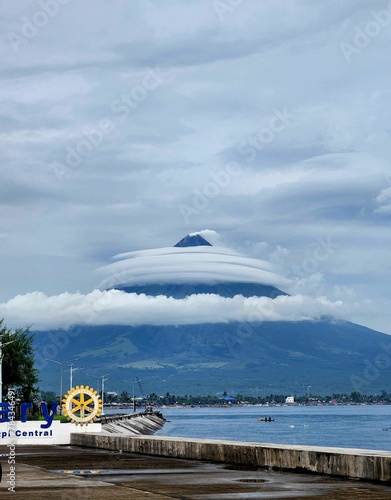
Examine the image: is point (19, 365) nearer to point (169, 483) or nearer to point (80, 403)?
point (80, 403)

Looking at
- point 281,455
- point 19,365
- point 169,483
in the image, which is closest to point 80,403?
point 281,455

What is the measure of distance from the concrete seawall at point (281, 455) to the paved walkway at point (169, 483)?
1.95 feet

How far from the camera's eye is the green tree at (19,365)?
376 ft

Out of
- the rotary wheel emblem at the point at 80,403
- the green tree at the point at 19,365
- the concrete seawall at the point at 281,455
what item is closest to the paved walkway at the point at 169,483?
the concrete seawall at the point at 281,455

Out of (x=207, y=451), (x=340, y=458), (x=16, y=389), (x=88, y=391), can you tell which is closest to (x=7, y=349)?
(x=16, y=389)

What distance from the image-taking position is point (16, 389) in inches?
4769

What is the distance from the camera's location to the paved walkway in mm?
19969

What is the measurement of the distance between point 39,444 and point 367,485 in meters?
30.0

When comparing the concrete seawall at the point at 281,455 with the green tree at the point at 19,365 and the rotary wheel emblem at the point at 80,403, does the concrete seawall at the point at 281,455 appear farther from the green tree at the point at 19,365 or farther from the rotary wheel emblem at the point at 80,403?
the green tree at the point at 19,365

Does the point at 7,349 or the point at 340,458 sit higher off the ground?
the point at 7,349

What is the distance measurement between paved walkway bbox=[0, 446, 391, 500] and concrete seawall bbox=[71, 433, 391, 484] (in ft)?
1.95

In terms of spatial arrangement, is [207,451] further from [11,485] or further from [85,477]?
[11,485]

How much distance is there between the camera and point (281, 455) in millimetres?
27016

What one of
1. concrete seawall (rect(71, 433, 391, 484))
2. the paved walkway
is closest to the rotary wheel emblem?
concrete seawall (rect(71, 433, 391, 484))
